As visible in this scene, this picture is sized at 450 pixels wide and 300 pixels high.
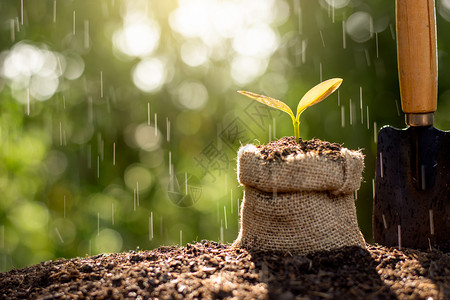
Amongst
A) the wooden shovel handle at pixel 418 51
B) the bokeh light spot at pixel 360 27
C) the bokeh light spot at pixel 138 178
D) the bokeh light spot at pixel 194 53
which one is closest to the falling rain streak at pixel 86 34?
the bokeh light spot at pixel 194 53

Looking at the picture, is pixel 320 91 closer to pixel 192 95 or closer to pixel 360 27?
pixel 360 27

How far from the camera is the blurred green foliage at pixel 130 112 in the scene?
5.46 metres

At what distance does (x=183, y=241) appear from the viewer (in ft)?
27.1

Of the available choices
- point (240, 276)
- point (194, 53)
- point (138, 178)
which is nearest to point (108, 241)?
point (138, 178)

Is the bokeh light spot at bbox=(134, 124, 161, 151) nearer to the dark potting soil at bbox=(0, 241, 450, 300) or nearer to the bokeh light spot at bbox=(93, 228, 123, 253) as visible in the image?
the bokeh light spot at bbox=(93, 228, 123, 253)

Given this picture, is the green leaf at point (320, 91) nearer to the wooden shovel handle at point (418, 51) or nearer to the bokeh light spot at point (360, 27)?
the wooden shovel handle at point (418, 51)

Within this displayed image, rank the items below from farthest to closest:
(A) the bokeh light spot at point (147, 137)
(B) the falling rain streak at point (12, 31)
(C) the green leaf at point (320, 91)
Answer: (A) the bokeh light spot at point (147, 137), (B) the falling rain streak at point (12, 31), (C) the green leaf at point (320, 91)

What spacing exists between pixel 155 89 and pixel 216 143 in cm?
135

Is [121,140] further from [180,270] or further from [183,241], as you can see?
[180,270]

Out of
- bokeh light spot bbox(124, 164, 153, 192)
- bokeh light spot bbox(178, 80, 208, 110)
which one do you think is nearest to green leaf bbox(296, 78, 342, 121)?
bokeh light spot bbox(178, 80, 208, 110)

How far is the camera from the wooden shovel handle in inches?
92.7

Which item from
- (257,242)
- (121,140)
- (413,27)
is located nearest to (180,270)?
(257,242)

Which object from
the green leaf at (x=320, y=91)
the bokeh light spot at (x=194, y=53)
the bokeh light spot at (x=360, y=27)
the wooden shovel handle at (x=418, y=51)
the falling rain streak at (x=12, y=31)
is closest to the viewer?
the green leaf at (x=320, y=91)

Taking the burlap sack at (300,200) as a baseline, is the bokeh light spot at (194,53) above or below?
above
